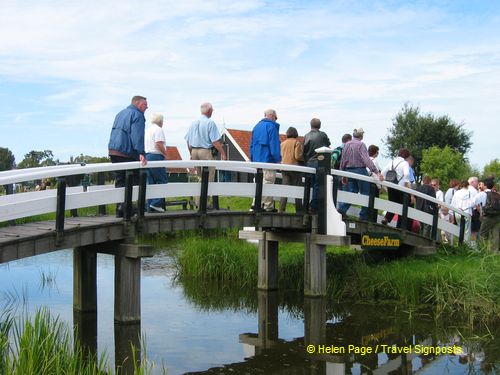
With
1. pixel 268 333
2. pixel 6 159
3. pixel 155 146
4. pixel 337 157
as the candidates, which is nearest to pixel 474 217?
pixel 337 157

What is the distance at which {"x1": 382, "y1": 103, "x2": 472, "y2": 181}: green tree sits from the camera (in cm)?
5203

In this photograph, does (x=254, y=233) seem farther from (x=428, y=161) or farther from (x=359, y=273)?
(x=428, y=161)

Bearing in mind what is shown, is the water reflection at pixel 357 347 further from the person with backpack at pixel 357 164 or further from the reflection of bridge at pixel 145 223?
the person with backpack at pixel 357 164

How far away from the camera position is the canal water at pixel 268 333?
26.4 feet

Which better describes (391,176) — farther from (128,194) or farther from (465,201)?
(128,194)

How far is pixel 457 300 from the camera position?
1026cm

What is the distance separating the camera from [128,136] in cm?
968

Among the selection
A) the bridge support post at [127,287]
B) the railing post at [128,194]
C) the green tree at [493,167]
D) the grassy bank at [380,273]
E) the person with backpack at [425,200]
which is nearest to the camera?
the railing post at [128,194]

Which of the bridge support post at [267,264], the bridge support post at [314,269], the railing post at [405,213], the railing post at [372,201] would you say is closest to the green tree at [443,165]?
the railing post at [405,213]

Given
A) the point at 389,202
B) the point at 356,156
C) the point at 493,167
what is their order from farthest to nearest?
the point at 493,167 → the point at 389,202 → the point at 356,156

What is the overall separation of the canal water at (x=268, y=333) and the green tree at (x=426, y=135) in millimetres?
41495

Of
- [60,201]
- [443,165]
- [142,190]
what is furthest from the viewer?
[443,165]

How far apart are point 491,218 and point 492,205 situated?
313 millimetres

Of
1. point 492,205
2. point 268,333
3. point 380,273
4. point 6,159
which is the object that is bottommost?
point 268,333
